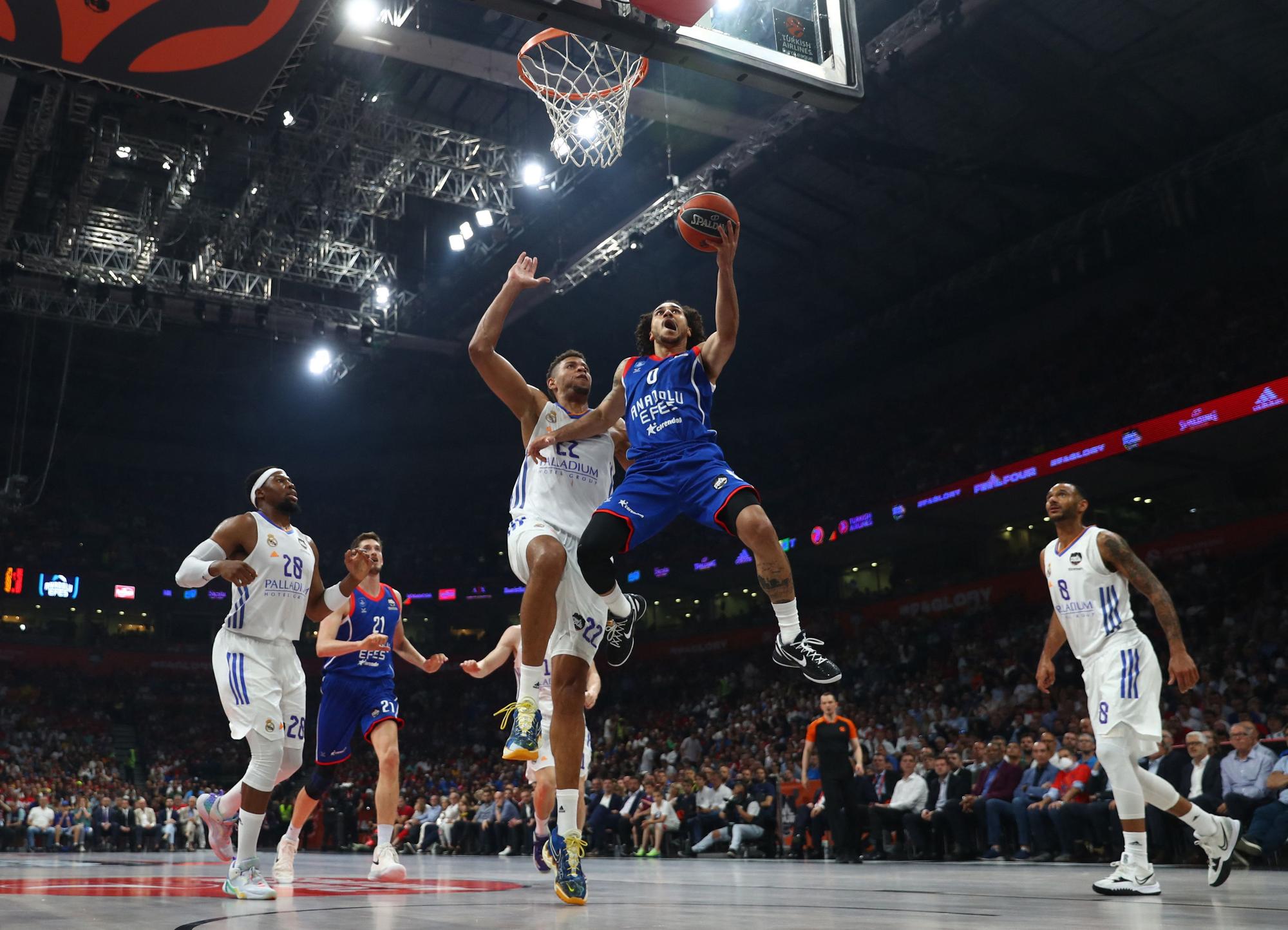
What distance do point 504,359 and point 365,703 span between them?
3.60 meters

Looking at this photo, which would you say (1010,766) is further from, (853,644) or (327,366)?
(327,366)

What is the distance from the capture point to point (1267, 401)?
18.1 metres

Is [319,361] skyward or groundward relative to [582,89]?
skyward

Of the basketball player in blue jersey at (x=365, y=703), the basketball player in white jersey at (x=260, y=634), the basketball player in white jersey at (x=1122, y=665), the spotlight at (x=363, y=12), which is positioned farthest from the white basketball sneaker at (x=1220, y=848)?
the spotlight at (x=363, y=12)

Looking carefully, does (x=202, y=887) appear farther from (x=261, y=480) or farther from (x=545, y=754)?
(x=261, y=480)

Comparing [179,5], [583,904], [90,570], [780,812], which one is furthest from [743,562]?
[583,904]

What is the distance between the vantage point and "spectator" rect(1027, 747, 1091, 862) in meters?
10.8

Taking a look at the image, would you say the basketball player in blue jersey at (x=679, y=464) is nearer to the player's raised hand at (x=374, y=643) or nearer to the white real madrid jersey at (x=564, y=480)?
the white real madrid jersey at (x=564, y=480)

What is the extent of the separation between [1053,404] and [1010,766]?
13.5 metres

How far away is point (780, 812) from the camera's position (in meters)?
14.7

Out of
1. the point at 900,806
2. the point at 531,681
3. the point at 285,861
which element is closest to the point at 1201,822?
the point at 531,681

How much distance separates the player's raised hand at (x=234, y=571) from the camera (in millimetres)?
5578

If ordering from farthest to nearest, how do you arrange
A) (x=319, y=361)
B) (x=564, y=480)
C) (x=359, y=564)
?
(x=319, y=361) → (x=359, y=564) → (x=564, y=480)

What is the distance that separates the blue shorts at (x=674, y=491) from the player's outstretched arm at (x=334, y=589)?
7.36 feet
